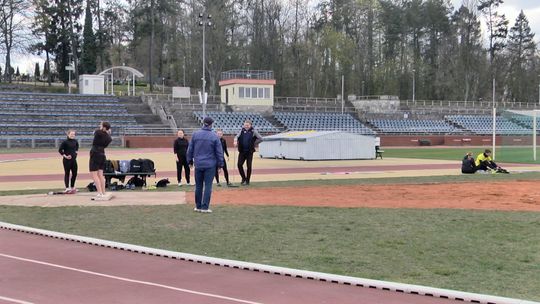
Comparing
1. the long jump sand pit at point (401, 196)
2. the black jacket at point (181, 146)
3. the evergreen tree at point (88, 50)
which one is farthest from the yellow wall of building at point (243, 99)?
the long jump sand pit at point (401, 196)

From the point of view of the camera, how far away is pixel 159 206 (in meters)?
13.9

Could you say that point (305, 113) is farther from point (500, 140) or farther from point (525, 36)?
point (525, 36)

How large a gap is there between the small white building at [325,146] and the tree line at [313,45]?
1881 inches

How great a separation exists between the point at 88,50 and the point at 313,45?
111 feet

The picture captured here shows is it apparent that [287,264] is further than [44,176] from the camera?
No

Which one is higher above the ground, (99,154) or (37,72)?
(37,72)

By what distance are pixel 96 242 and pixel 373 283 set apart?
4790mm

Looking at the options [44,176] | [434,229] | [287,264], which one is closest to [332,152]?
[44,176]

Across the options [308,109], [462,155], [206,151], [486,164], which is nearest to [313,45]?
[308,109]

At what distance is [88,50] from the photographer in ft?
297

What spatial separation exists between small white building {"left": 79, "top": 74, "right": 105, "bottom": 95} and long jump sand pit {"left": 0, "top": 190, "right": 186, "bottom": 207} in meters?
58.4

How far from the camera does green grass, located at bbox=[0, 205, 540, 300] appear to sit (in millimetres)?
7688

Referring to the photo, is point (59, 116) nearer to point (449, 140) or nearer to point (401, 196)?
point (449, 140)

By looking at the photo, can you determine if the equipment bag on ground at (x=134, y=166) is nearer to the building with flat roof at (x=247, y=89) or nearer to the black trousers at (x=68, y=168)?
the black trousers at (x=68, y=168)
